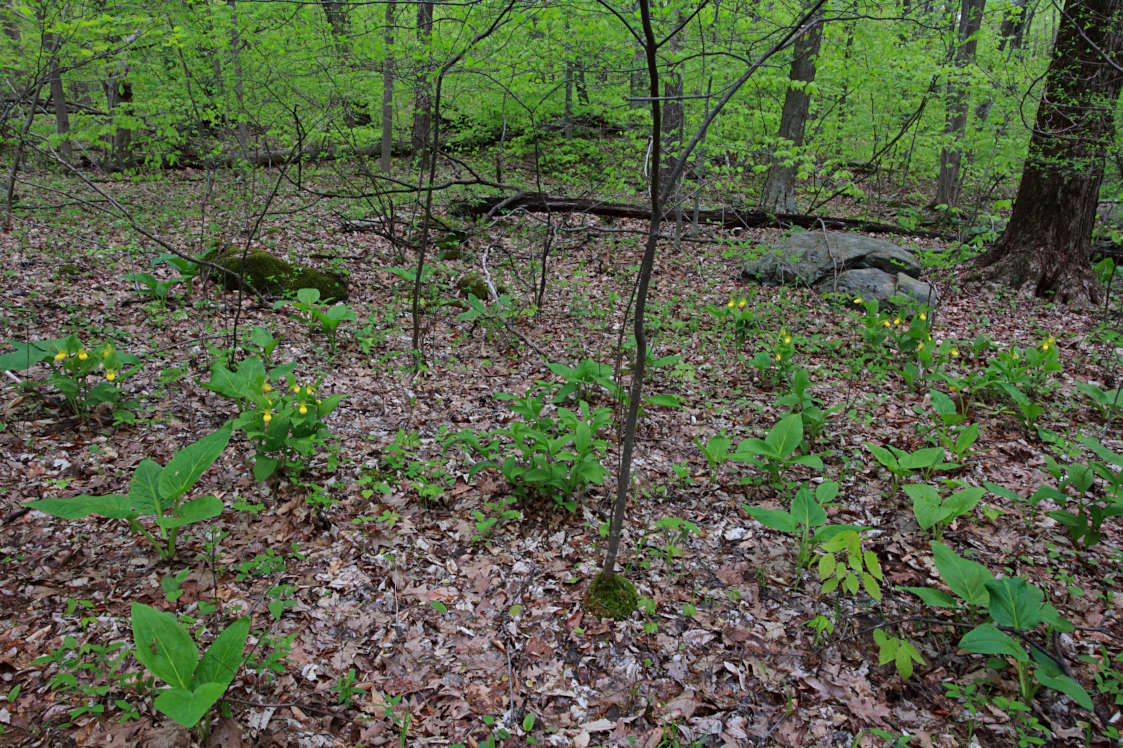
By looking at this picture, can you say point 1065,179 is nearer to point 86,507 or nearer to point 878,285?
point 878,285

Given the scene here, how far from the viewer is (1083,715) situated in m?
2.19

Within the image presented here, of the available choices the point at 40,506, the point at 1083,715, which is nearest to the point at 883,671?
the point at 1083,715

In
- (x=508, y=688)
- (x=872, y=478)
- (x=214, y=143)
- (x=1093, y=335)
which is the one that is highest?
(x=214, y=143)

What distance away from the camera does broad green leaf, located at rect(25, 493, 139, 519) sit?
2398mm

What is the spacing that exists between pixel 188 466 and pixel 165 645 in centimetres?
108

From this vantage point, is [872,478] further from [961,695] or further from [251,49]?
[251,49]

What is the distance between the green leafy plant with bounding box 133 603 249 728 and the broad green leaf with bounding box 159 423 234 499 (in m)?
0.86

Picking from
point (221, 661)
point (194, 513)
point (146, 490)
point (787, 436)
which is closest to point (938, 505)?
point (787, 436)

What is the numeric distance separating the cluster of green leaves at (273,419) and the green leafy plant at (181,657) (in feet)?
4.36

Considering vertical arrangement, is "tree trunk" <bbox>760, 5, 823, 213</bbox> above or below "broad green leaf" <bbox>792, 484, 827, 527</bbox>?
above

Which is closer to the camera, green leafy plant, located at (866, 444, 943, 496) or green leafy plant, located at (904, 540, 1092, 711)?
green leafy plant, located at (904, 540, 1092, 711)

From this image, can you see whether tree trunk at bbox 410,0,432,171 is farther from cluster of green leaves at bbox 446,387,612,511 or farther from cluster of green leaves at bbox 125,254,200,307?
cluster of green leaves at bbox 125,254,200,307

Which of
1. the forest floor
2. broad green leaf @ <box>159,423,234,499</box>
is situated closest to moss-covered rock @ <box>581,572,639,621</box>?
the forest floor

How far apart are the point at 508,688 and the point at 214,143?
966cm
